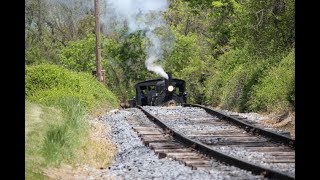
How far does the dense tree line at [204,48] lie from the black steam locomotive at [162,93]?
201 centimetres

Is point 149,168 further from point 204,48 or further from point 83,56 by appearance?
point 83,56

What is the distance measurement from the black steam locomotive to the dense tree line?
2013mm

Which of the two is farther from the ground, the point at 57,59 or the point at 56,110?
the point at 57,59

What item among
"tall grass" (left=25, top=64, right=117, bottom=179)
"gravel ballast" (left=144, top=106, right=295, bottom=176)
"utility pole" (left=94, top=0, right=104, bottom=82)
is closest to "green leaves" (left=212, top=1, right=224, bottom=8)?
"utility pole" (left=94, top=0, right=104, bottom=82)

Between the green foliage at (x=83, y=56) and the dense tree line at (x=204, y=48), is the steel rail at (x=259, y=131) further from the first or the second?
the green foliage at (x=83, y=56)

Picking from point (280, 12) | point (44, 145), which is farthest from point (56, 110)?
point (280, 12)

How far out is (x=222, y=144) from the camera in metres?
13.2

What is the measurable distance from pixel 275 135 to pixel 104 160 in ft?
12.1

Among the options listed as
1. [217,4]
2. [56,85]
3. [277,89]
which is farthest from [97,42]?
[277,89]

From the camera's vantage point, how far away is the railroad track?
10203 mm

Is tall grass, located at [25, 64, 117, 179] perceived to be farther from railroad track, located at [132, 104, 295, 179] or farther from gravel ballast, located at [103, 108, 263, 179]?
railroad track, located at [132, 104, 295, 179]
